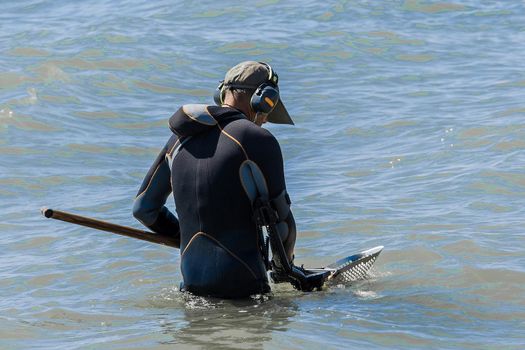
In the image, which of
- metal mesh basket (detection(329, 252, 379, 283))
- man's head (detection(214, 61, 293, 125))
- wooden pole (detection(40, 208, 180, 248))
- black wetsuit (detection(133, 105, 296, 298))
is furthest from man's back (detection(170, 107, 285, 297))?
metal mesh basket (detection(329, 252, 379, 283))

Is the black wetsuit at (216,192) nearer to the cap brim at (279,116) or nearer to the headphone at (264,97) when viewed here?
the headphone at (264,97)

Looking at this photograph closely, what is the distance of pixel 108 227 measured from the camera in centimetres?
594

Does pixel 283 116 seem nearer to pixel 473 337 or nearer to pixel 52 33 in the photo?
pixel 473 337

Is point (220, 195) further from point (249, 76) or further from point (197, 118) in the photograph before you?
point (249, 76)

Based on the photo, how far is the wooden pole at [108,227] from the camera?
5658 mm

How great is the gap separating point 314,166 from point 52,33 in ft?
25.1

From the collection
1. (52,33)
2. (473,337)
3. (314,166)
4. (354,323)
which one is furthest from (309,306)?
(52,33)

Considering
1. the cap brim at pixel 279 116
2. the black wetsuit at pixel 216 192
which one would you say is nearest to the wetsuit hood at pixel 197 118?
the black wetsuit at pixel 216 192

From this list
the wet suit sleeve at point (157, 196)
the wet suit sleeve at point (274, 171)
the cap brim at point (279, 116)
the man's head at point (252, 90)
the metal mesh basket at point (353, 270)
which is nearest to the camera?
the wet suit sleeve at point (274, 171)

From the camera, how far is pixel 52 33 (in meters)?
17.0

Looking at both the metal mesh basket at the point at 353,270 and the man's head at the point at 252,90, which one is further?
the metal mesh basket at the point at 353,270

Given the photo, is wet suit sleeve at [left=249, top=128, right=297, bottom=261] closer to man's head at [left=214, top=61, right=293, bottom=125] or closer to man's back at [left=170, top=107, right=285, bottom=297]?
man's back at [left=170, top=107, right=285, bottom=297]

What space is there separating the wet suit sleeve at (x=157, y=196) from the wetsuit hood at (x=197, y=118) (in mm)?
187

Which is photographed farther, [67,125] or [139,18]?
[139,18]
